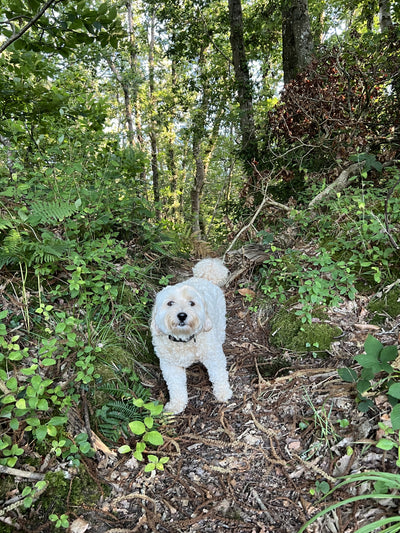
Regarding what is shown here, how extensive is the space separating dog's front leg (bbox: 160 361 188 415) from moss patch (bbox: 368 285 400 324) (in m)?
1.83

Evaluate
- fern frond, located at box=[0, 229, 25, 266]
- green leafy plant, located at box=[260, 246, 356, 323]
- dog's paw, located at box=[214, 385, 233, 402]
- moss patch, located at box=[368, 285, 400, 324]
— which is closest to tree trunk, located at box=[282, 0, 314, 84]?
green leafy plant, located at box=[260, 246, 356, 323]

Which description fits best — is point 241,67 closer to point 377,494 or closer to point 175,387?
point 175,387

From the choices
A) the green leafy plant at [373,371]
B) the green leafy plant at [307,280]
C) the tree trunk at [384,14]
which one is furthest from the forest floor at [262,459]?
the tree trunk at [384,14]

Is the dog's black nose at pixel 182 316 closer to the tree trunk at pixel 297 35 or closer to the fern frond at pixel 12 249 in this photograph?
the fern frond at pixel 12 249

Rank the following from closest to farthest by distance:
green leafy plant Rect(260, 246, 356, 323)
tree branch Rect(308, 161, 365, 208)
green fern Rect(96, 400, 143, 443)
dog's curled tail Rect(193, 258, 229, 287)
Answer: green fern Rect(96, 400, 143, 443) → green leafy plant Rect(260, 246, 356, 323) → dog's curled tail Rect(193, 258, 229, 287) → tree branch Rect(308, 161, 365, 208)

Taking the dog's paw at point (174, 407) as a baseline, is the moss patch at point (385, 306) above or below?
above

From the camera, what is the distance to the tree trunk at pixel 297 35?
246 inches

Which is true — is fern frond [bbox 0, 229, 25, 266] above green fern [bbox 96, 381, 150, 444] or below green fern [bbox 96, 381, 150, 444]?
above

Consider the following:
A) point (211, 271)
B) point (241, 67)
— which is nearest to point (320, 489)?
point (211, 271)

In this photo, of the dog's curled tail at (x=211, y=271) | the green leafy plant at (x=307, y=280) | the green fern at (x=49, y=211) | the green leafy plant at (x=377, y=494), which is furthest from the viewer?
the dog's curled tail at (x=211, y=271)

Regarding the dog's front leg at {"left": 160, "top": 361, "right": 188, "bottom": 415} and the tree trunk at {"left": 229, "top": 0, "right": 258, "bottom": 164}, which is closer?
the dog's front leg at {"left": 160, "top": 361, "right": 188, "bottom": 415}

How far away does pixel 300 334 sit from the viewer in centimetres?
307

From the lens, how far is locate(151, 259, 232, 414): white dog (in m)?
2.81

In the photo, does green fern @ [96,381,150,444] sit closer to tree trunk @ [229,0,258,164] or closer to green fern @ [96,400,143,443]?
green fern @ [96,400,143,443]
